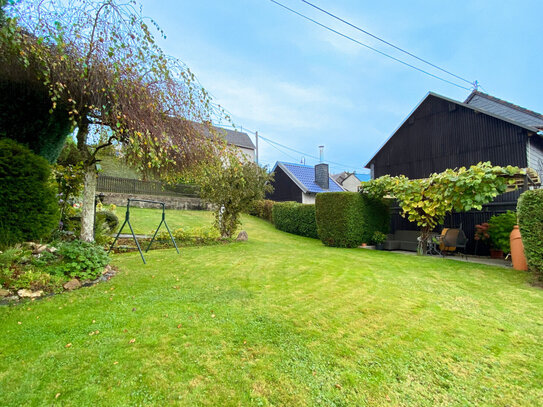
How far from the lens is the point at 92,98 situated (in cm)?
411

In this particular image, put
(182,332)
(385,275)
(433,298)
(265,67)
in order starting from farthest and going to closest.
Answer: (265,67) < (385,275) < (433,298) < (182,332)

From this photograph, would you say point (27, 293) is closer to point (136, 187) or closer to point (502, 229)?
point (502, 229)

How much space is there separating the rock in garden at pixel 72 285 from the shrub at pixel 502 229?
952 centimetres

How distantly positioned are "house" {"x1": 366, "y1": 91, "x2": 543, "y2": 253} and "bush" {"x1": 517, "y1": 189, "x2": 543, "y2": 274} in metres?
3.73

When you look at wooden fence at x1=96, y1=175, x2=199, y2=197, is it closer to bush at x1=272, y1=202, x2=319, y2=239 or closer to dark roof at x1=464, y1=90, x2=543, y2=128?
bush at x1=272, y1=202, x2=319, y2=239

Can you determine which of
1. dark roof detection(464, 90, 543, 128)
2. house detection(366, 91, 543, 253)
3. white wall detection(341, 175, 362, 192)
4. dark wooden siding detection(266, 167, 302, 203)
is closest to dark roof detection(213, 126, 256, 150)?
dark wooden siding detection(266, 167, 302, 203)

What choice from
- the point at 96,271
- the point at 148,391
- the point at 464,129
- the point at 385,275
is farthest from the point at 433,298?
the point at 464,129

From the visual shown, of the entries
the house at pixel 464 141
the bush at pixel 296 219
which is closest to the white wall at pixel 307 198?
the bush at pixel 296 219

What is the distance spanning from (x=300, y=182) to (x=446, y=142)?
9.46 meters

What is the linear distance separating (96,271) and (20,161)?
1.96 m

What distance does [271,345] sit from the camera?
2223mm

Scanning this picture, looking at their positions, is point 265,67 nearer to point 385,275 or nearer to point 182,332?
point 385,275

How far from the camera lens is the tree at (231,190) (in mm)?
8531

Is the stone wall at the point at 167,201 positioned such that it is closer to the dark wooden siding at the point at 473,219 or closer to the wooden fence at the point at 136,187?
the wooden fence at the point at 136,187
